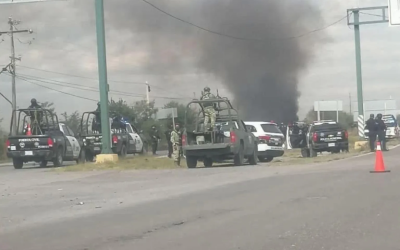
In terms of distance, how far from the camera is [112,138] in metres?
30.1

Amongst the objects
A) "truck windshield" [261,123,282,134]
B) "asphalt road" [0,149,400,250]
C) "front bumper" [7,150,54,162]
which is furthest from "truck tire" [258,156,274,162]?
"asphalt road" [0,149,400,250]

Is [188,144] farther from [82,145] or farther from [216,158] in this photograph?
[82,145]

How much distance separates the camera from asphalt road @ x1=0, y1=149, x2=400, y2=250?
8344 millimetres

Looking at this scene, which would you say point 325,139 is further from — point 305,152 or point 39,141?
point 39,141

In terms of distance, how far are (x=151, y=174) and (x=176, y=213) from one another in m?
9.64

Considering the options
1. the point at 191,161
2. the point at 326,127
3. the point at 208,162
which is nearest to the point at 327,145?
the point at 326,127

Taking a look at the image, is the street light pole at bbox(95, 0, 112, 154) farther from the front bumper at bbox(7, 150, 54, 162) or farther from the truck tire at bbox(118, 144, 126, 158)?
the truck tire at bbox(118, 144, 126, 158)

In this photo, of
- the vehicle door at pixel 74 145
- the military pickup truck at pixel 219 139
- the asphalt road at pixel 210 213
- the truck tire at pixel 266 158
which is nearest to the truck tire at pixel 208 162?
the military pickup truck at pixel 219 139

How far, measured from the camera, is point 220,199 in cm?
1292

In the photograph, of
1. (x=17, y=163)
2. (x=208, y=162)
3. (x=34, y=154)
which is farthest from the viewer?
(x=17, y=163)

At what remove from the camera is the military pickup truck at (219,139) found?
867 inches

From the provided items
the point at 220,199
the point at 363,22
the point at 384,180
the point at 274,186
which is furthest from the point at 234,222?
the point at 363,22

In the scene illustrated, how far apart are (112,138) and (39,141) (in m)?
4.41

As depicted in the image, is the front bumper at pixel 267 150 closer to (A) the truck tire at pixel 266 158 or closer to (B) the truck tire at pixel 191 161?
(A) the truck tire at pixel 266 158
